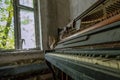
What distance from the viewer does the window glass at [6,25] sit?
3.15m

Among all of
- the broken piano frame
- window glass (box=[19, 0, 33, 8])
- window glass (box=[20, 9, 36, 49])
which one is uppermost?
window glass (box=[19, 0, 33, 8])

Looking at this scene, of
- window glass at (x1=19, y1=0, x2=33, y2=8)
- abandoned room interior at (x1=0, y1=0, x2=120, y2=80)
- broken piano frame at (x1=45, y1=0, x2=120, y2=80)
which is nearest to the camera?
broken piano frame at (x1=45, y1=0, x2=120, y2=80)

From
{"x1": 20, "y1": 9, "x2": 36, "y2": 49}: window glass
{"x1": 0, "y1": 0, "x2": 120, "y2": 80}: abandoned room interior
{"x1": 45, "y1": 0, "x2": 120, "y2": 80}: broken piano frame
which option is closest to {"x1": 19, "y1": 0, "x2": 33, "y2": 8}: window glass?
{"x1": 0, "y1": 0, "x2": 120, "y2": 80}: abandoned room interior

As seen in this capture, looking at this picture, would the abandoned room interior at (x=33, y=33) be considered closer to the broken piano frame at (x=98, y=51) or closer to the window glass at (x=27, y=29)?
the window glass at (x=27, y=29)

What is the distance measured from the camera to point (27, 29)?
349 centimetres

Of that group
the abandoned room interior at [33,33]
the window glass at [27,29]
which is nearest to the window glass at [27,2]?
the abandoned room interior at [33,33]

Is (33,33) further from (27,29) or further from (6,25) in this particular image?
(6,25)

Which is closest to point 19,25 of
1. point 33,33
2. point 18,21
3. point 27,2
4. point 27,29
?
point 18,21

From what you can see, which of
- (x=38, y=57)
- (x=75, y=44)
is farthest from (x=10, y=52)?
(x=75, y=44)

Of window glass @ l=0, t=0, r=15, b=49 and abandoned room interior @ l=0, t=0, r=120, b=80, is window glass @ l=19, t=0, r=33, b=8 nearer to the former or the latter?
abandoned room interior @ l=0, t=0, r=120, b=80

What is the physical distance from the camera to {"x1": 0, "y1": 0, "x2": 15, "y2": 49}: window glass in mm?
3150

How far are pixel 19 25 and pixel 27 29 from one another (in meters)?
0.23

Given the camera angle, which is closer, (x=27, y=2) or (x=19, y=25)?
(x=19, y=25)

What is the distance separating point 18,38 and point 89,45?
7.76 feet
